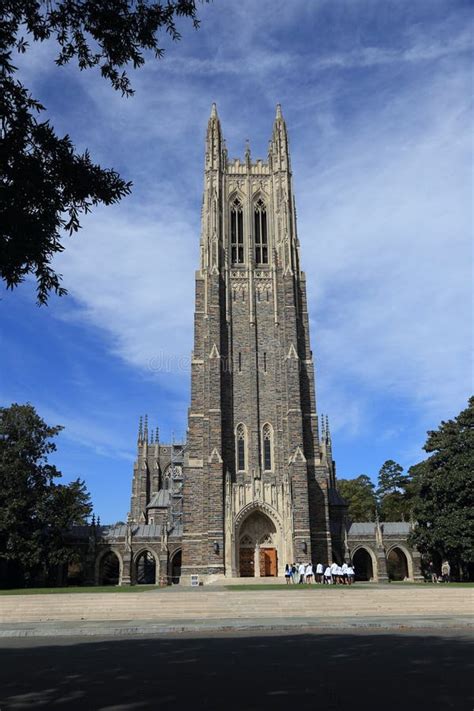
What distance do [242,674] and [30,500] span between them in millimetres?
34764

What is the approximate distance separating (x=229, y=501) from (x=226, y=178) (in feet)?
83.3

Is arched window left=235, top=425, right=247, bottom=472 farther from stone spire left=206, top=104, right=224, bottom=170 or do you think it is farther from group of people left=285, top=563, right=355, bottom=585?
stone spire left=206, top=104, right=224, bottom=170

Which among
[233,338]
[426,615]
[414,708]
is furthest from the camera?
[233,338]

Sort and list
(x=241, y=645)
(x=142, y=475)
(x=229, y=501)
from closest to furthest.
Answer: (x=241, y=645), (x=229, y=501), (x=142, y=475)

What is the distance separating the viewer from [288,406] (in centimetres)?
4228

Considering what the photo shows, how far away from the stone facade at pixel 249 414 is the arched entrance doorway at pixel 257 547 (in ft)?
0.21

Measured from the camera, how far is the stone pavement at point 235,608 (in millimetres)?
19125

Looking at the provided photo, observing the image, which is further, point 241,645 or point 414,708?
point 241,645

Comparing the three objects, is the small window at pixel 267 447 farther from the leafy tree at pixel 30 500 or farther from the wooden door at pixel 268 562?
the leafy tree at pixel 30 500

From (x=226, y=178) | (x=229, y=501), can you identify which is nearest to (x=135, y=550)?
(x=229, y=501)

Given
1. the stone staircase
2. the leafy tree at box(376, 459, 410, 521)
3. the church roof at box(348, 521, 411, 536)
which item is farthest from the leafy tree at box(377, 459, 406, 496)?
the stone staircase

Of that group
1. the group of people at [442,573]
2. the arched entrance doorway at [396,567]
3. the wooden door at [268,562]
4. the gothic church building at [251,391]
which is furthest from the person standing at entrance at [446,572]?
the wooden door at [268,562]

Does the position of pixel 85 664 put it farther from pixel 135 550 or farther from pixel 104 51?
pixel 135 550

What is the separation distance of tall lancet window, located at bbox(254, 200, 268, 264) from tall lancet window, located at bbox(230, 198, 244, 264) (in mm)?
1151
